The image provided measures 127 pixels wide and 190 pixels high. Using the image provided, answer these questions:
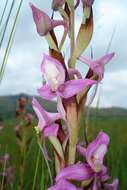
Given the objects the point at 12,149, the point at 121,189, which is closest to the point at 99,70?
the point at 121,189

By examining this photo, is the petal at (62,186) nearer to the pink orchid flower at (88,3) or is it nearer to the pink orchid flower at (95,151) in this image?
the pink orchid flower at (95,151)

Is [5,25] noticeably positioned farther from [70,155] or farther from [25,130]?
[25,130]

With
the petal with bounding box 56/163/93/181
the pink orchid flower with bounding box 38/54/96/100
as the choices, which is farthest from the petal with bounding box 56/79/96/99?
the petal with bounding box 56/163/93/181

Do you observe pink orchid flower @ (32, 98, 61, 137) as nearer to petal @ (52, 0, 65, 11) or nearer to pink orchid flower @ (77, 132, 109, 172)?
pink orchid flower @ (77, 132, 109, 172)

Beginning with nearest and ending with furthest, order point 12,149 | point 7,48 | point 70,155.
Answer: point 70,155, point 7,48, point 12,149

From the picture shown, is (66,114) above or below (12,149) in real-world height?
above

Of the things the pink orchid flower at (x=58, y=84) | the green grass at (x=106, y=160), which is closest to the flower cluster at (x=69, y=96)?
the pink orchid flower at (x=58, y=84)

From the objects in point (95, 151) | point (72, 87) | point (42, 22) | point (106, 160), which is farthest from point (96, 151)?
point (106, 160)

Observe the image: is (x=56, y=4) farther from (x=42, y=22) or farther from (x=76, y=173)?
(x=76, y=173)
